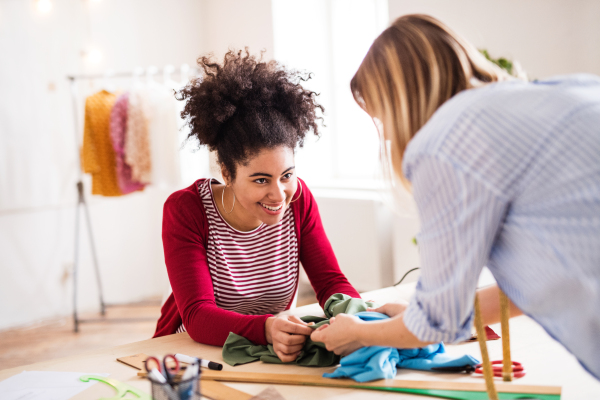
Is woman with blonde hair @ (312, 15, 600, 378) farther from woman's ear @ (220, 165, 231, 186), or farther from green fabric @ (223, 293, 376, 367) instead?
woman's ear @ (220, 165, 231, 186)

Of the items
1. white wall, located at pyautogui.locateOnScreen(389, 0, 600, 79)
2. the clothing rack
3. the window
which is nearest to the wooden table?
white wall, located at pyautogui.locateOnScreen(389, 0, 600, 79)

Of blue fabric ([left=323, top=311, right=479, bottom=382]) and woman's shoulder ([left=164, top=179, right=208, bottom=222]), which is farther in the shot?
woman's shoulder ([left=164, top=179, right=208, bottom=222])

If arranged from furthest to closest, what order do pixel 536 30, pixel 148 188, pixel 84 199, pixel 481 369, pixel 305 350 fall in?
pixel 148 188 → pixel 84 199 → pixel 536 30 → pixel 305 350 → pixel 481 369

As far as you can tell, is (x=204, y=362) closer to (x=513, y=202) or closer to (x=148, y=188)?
(x=513, y=202)

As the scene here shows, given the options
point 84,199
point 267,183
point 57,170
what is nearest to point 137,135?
point 84,199

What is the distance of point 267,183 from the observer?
4.75 feet

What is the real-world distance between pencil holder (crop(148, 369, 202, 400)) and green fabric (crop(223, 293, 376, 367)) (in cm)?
28

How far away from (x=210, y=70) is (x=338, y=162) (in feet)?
9.07

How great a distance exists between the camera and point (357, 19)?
158 inches

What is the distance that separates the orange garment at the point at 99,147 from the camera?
3410 millimetres

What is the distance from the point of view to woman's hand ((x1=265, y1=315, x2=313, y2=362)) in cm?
111

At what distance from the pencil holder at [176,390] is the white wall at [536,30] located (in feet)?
6.98

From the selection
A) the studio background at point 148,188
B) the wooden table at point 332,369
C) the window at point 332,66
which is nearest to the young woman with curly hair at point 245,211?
the wooden table at point 332,369

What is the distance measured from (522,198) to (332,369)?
0.57 metres
